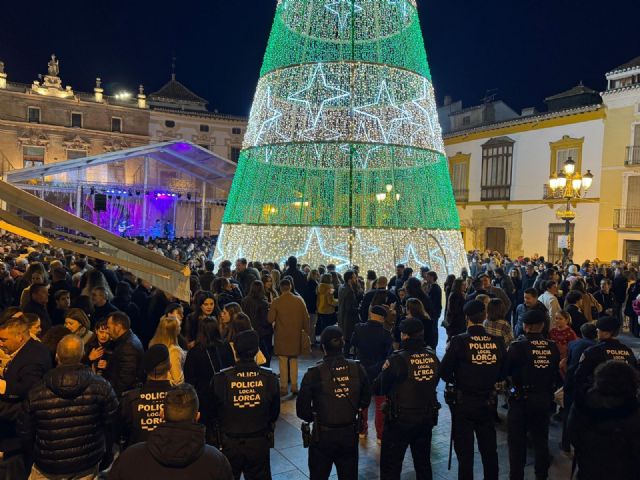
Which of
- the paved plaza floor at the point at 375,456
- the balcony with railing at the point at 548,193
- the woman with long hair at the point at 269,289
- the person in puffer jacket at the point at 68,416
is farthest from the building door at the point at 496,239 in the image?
the person in puffer jacket at the point at 68,416

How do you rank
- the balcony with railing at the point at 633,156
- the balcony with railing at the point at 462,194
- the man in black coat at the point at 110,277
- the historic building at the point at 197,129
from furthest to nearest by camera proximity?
the historic building at the point at 197,129 < the balcony with railing at the point at 462,194 < the balcony with railing at the point at 633,156 < the man in black coat at the point at 110,277


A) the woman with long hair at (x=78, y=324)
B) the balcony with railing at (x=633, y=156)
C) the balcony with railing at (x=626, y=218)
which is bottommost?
the woman with long hair at (x=78, y=324)

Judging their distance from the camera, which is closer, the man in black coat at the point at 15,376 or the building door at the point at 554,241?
the man in black coat at the point at 15,376

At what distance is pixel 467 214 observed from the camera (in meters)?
30.1

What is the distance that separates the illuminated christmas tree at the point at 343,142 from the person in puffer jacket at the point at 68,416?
9.89m

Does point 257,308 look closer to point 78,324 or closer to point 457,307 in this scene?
point 78,324

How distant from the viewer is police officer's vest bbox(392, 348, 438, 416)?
3.97 meters

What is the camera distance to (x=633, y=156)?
70.8ft

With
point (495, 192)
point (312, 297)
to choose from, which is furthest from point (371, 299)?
point (495, 192)

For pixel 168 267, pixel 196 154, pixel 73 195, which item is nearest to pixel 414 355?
pixel 168 267

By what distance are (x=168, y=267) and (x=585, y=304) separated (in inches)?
247

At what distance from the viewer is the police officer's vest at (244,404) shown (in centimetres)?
344

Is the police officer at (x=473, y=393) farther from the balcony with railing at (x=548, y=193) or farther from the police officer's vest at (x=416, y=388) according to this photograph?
the balcony with railing at (x=548, y=193)

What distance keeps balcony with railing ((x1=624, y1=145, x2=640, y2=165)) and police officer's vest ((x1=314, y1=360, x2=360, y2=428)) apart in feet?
74.4
